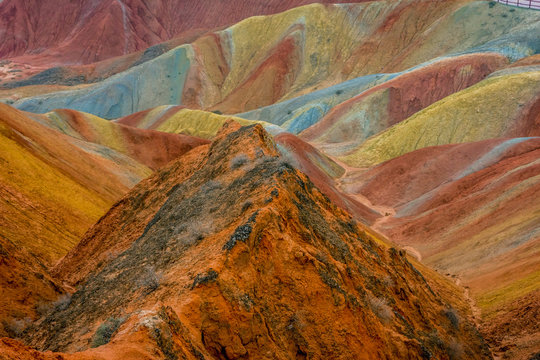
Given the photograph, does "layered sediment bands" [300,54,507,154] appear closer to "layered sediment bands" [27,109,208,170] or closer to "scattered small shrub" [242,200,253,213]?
"layered sediment bands" [27,109,208,170]

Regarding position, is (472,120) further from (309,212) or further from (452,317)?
(309,212)

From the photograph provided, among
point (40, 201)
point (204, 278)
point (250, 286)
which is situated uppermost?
point (204, 278)

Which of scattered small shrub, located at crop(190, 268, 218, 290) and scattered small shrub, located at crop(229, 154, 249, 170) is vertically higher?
scattered small shrub, located at crop(229, 154, 249, 170)

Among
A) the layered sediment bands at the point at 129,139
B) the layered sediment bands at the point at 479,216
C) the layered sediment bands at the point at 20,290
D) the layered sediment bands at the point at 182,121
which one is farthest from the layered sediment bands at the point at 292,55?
the layered sediment bands at the point at 20,290

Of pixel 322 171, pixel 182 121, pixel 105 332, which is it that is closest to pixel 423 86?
pixel 322 171

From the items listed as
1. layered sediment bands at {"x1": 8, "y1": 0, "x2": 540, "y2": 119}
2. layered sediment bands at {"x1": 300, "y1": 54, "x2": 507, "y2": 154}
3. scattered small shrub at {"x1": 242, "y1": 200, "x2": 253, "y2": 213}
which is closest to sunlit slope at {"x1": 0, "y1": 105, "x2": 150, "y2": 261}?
scattered small shrub at {"x1": 242, "y1": 200, "x2": 253, "y2": 213}

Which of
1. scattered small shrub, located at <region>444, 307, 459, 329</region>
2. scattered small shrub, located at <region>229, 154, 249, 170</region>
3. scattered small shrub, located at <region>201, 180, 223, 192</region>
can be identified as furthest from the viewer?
scattered small shrub, located at <region>444, 307, 459, 329</region>

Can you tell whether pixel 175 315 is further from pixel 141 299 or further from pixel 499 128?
pixel 499 128
